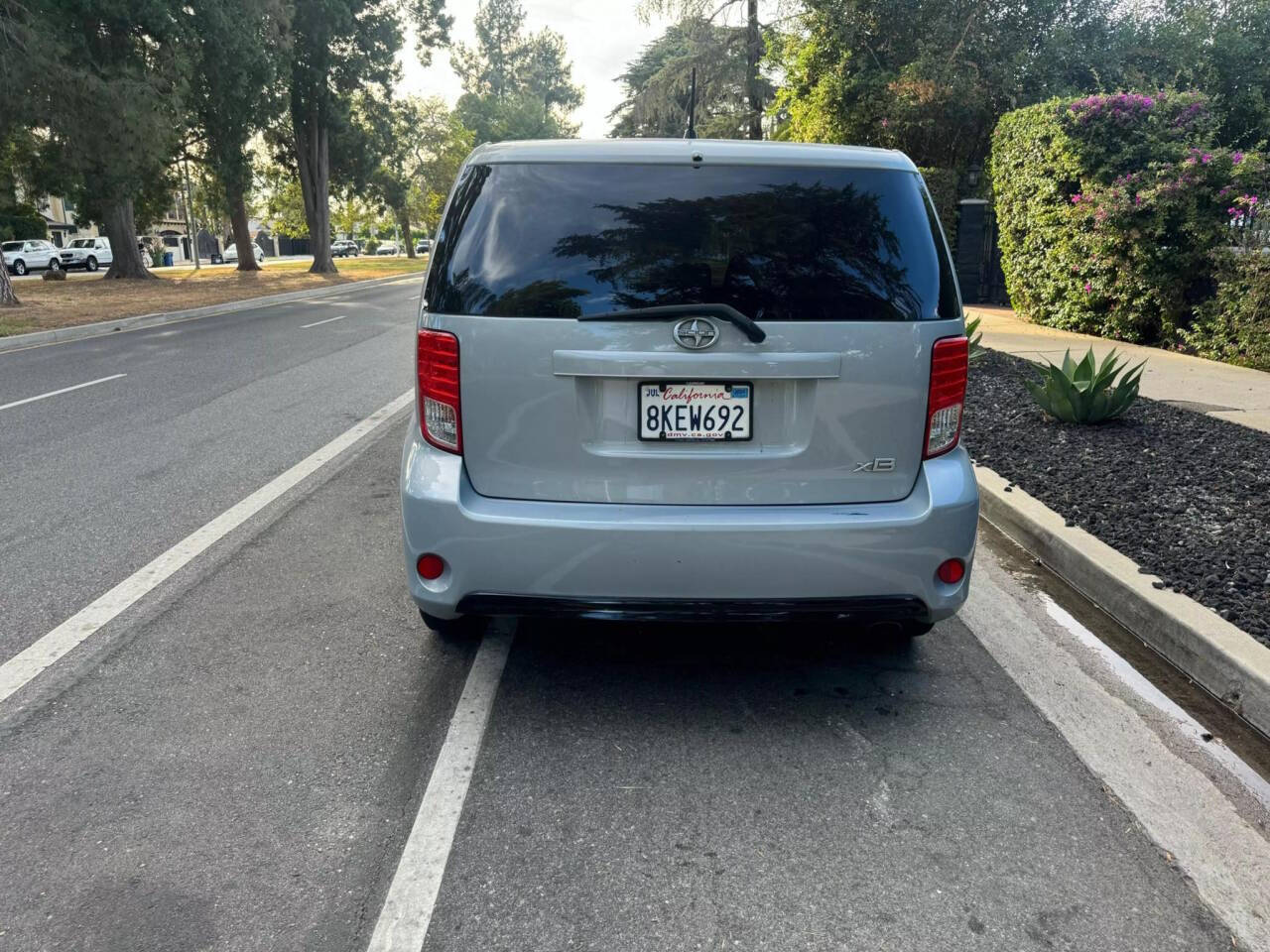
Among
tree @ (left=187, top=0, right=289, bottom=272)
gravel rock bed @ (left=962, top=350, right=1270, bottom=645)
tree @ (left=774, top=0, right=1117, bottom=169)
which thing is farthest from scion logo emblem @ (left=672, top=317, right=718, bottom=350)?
tree @ (left=187, top=0, right=289, bottom=272)

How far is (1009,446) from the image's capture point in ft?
22.7

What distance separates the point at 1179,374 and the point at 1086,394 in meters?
3.26

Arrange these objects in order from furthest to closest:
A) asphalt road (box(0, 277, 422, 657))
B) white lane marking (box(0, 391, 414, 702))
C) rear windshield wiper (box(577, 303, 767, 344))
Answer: asphalt road (box(0, 277, 422, 657)), white lane marking (box(0, 391, 414, 702)), rear windshield wiper (box(577, 303, 767, 344))

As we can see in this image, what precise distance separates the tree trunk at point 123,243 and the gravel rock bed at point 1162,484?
33.6 meters

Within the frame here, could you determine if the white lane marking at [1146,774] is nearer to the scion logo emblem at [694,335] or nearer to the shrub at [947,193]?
the scion logo emblem at [694,335]

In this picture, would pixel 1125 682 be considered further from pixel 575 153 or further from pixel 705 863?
pixel 575 153

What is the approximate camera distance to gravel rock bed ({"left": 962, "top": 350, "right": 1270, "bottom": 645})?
14.4ft

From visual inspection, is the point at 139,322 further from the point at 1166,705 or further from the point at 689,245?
the point at 1166,705

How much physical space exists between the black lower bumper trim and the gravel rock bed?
1.70 m

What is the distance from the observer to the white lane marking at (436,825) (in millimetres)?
2352

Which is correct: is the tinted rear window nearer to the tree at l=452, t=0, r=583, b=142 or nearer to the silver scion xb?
the silver scion xb

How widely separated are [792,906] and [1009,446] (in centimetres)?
513

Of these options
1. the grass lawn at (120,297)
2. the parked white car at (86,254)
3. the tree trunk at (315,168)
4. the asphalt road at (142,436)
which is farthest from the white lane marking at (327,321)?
the parked white car at (86,254)

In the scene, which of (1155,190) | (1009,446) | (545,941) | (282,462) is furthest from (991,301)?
(545,941)
